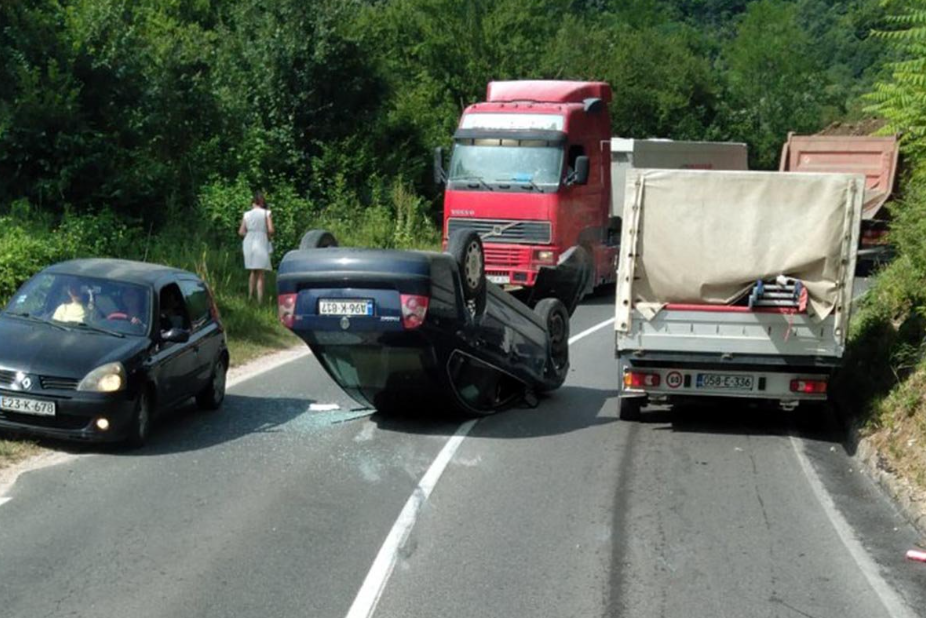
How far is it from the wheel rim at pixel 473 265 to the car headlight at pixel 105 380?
3.30 meters

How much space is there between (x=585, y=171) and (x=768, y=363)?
12360mm

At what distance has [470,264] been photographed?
12.8 m

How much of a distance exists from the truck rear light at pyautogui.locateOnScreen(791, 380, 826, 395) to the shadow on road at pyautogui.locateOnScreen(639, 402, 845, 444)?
71 centimetres

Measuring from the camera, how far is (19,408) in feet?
36.3

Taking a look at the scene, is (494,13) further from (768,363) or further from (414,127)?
(768,363)

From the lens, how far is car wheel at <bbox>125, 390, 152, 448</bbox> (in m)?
11.4

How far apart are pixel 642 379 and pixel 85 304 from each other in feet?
17.2

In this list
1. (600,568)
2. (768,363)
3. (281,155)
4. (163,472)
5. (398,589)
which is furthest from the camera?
(281,155)

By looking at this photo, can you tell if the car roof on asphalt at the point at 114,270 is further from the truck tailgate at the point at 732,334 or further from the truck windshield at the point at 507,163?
the truck windshield at the point at 507,163

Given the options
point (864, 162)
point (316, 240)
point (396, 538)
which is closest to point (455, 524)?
point (396, 538)

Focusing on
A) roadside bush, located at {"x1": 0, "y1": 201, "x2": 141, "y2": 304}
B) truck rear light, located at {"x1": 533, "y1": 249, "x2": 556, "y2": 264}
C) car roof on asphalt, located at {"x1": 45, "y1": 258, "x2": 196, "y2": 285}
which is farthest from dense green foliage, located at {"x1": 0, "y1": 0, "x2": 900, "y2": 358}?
truck rear light, located at {"x1": 533, "y1": 249, "x2": 556, "y2": 264}

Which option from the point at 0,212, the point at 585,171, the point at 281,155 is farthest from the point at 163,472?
the point at 281,155

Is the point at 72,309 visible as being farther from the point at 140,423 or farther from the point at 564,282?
the point at 564,282

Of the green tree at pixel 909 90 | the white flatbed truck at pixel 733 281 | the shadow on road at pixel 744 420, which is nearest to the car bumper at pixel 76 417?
the white flatbed truck at pixel 733 281
